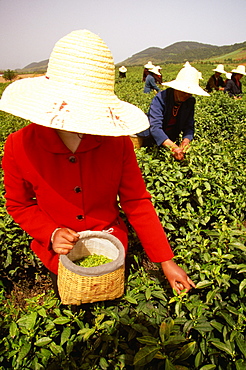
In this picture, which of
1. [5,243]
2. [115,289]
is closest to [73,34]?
[115,289]

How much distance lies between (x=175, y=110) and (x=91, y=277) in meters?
2.64

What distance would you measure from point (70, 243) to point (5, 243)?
1125 millimetres

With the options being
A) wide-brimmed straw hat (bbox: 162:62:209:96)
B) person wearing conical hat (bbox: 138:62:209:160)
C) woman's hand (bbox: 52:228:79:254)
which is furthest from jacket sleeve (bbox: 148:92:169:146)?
woman's hand (bbox: 52:228:79:254)

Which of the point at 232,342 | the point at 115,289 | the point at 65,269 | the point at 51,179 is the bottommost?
the point at 232,342

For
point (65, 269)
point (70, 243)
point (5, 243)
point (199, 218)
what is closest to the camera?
point (65, 269)

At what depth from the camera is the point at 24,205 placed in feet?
4.59

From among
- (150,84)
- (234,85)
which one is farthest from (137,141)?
(234,85)

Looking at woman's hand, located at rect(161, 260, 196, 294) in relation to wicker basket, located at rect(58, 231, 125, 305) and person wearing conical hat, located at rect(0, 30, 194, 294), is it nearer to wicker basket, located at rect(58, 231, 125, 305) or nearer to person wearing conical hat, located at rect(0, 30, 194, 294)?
person wearing conical hat, located at rect(0, 30, 194, 294)

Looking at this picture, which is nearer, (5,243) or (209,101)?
(5,243)

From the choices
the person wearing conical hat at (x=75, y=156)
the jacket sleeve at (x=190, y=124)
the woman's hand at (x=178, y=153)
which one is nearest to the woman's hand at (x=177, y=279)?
the person wearing conical hat at (x=75, y=156)

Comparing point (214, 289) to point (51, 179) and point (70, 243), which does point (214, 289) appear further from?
point (51, 179)

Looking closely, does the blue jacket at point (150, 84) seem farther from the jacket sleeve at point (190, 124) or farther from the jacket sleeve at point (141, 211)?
the jacket sleeve at point (141, 211)

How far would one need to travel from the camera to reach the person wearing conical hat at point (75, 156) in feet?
3.08

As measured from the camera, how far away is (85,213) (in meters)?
1.36
